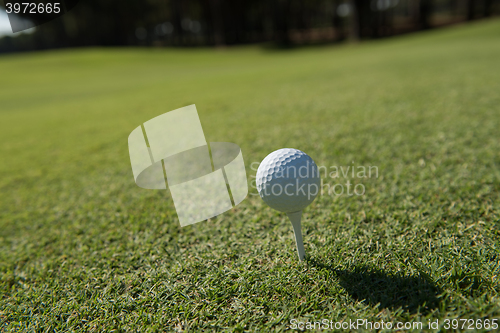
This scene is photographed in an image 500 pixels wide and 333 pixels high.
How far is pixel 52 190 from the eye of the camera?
10.3 ft

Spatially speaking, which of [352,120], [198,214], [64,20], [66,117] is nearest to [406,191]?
[198,214]

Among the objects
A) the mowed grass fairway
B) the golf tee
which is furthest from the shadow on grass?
the golf tee

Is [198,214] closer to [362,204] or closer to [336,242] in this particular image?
[336,242]

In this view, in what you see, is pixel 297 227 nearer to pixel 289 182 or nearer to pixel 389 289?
pixel 289 182

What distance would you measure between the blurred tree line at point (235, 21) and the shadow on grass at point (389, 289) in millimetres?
31010

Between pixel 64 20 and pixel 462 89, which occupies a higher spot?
pixel 64 20

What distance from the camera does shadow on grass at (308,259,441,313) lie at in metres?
1.34

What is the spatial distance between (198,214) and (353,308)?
1.27m

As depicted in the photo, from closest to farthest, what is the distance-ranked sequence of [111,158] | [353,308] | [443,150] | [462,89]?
[353,308] < [443,150] < [111,158] < [462,89]

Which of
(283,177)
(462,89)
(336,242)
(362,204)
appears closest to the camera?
(283,177)

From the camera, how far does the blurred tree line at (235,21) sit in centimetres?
3177

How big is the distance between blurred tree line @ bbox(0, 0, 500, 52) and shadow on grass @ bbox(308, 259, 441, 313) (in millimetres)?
31010

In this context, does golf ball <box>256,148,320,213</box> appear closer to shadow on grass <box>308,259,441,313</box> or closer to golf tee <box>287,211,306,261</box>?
golf tee <box>287,211,306,261</box>

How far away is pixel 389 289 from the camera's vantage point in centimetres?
142
